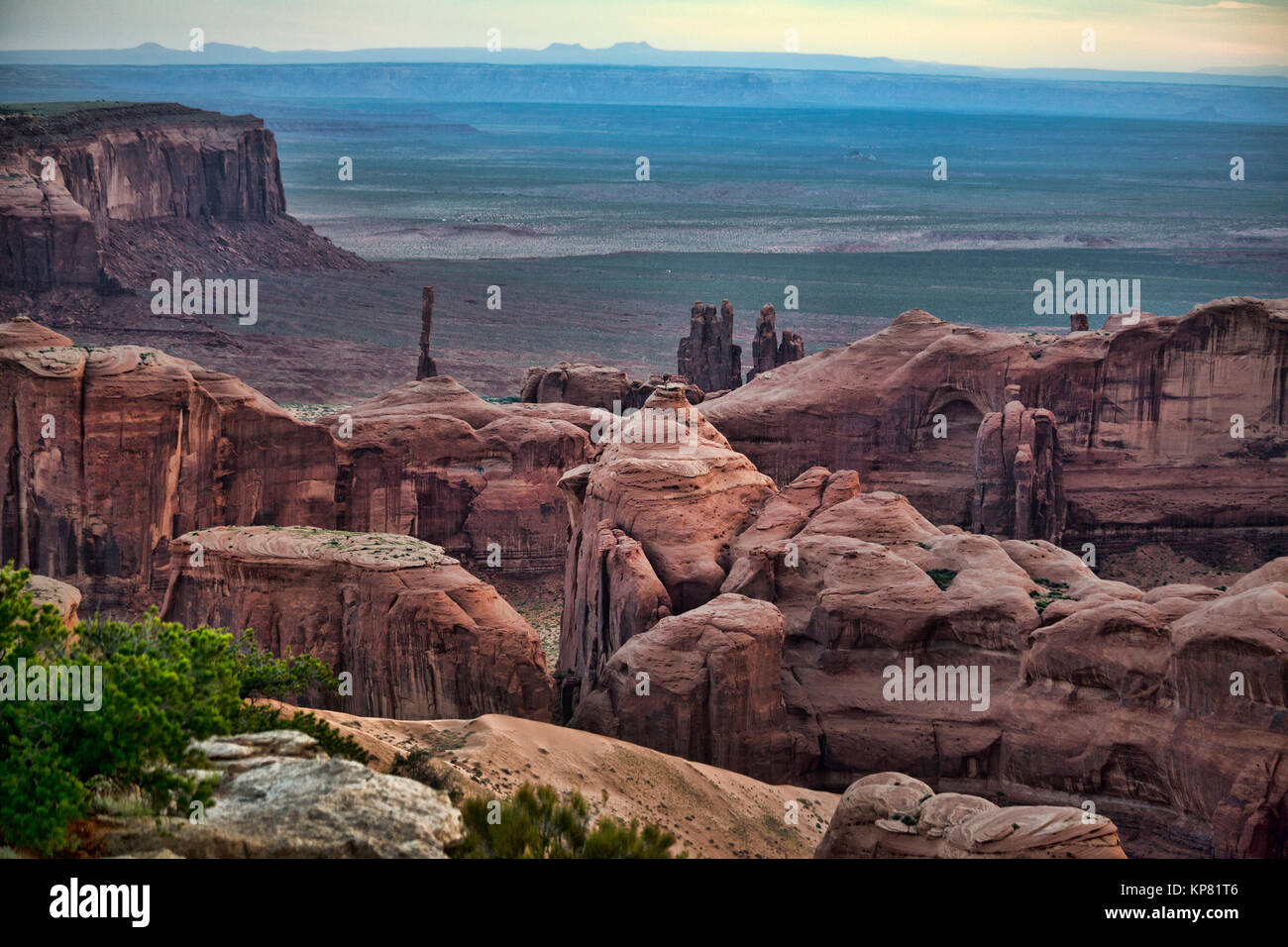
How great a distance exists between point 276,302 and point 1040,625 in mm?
93593

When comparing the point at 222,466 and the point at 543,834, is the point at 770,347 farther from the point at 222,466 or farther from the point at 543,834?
the point at 543,834

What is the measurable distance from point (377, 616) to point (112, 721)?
1077cm

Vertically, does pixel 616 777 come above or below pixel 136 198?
below

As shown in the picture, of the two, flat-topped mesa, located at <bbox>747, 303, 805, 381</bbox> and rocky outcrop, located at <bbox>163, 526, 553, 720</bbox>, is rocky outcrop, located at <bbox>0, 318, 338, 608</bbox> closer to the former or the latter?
rocky outcrop, located at <bbox>163, 526, 553, 720</bbox>

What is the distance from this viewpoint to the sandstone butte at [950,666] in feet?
88.9

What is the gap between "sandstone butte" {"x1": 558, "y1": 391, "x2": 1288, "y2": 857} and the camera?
2711 cm

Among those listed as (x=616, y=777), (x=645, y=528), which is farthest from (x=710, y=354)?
(x=616, y=777)

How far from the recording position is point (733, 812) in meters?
26.3

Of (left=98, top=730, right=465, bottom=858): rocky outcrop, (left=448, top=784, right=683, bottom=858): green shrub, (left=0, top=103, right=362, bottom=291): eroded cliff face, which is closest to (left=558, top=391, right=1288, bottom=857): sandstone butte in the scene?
(left=448, top=784, right=683, bottom=858): green shrub

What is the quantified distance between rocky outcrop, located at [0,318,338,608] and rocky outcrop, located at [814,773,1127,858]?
21388 mm

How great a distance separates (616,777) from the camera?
1010 inches

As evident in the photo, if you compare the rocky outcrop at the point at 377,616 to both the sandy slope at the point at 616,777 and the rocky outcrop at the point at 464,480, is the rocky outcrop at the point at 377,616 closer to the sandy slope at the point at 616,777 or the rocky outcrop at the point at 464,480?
the sandy slope at the point at 616,777

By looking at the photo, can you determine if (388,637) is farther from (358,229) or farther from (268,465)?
(358,229)
